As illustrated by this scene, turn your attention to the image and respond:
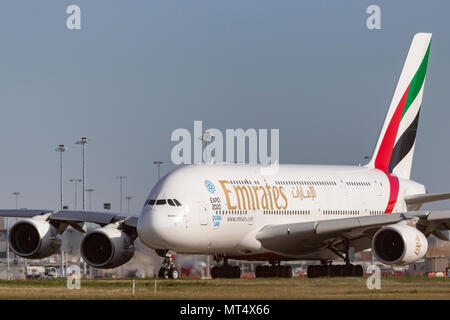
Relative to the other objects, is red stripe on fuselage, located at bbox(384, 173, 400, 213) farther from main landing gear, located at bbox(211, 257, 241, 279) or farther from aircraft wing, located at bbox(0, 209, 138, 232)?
aircraft wing, located at bbox(0, 209, 138, 232)

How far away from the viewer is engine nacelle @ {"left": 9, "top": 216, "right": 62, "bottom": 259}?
50094mm

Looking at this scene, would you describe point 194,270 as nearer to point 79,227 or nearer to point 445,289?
point 79,227

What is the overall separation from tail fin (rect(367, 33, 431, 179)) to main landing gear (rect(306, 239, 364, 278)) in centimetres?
903

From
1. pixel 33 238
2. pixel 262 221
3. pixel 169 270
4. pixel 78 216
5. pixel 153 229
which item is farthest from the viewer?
pixel 78 216

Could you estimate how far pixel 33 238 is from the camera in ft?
166

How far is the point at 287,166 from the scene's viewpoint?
54219 mm

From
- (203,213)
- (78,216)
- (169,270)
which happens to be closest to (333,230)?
(203,213)

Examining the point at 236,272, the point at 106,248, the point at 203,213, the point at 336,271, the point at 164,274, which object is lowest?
the point at 236,272

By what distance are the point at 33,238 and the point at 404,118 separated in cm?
2218

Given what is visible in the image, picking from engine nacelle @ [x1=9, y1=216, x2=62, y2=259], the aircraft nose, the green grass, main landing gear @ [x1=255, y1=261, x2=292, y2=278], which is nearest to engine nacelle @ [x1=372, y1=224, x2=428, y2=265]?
the green grass

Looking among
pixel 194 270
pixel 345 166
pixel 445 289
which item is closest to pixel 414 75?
pixel 345 166

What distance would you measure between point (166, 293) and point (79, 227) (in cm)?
1786

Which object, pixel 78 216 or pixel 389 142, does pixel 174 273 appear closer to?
pixel 78 216
